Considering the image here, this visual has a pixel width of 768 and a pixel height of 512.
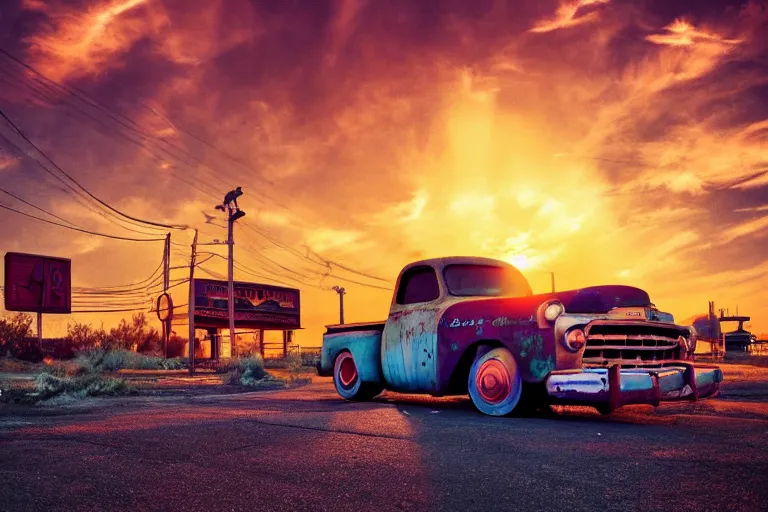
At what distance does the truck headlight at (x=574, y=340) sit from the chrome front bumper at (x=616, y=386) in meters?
0.22

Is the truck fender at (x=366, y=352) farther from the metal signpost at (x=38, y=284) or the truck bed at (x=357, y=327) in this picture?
the metal signpost at (x=38, y=284)

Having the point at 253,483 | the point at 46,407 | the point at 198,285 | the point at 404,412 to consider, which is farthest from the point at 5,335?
the point at 253,483

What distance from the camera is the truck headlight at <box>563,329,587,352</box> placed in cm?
614

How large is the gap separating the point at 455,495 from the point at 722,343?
51.9 m

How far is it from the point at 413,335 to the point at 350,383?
1877mm

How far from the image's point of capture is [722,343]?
1908 inches

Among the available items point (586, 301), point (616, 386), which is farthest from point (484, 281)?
point (616, 386)

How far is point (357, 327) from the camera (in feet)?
30.4

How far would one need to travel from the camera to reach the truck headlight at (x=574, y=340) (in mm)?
6137

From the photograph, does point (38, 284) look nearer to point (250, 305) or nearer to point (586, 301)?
point (250, 305)

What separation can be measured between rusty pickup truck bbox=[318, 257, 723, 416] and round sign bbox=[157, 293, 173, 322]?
38.0 meters

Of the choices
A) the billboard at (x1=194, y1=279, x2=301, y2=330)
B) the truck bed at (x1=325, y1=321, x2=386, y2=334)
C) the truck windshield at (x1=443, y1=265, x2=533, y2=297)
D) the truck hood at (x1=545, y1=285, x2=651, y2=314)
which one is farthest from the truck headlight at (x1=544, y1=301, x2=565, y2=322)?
the billboard at (x1=194, y1=279, x2=301, y2=330)

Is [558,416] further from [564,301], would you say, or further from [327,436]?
[327,436]

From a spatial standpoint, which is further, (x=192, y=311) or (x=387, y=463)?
(x=192, y=311)
